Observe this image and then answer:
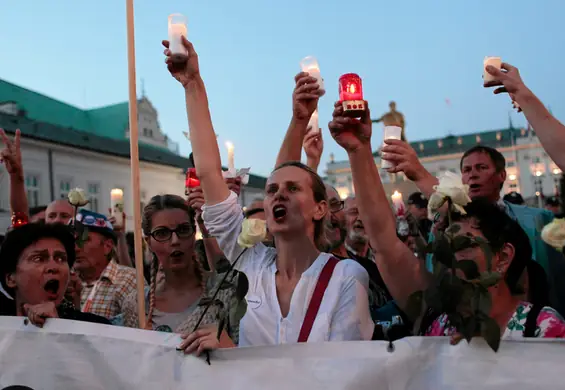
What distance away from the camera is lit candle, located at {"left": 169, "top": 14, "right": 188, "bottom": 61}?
251cm

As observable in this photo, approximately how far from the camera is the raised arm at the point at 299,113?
294cm

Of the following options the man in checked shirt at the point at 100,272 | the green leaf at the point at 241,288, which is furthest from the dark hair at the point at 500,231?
the man in checked shirt at the point at 100,272

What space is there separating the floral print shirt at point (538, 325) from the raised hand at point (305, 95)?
4.18 ft

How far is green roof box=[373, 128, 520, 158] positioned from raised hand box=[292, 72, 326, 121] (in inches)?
2860

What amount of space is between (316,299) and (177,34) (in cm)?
121

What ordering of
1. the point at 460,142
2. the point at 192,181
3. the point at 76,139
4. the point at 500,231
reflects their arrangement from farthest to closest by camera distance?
the point at 460,142
the point at 76,139
the point at 192,181
the point at 500,231

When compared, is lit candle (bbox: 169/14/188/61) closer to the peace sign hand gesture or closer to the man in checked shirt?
the man in checked shirt

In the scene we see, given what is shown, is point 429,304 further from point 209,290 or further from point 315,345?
point 209,290

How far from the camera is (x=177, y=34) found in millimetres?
2559

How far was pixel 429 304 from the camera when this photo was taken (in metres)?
1.70

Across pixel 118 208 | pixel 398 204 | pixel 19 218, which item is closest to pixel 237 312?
pixel 19 218

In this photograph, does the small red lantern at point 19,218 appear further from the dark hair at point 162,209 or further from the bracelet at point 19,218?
the dark hair at point 162,209

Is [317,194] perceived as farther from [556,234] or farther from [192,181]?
[192,181]

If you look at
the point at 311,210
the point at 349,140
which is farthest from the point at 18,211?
the point at 349,140
